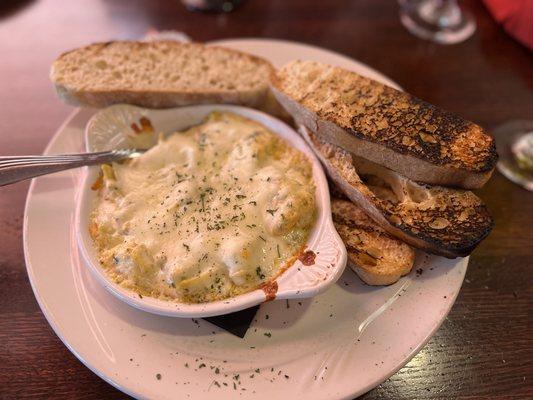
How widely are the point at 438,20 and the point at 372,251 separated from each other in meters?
1.92

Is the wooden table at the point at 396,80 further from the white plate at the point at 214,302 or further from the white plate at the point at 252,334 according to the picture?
the white plate at the point at 214,302

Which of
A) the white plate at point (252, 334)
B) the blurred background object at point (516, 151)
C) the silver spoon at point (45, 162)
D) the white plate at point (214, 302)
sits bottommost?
the blurred background object at point (516, 151)

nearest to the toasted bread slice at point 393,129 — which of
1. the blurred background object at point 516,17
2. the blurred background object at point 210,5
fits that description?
the blurred background object at point 210,5

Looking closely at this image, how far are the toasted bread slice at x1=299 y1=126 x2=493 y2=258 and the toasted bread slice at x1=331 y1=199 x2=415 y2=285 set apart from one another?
34 mm

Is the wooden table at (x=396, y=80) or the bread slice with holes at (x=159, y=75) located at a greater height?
the bread slice with holes at (x=159, y=75)

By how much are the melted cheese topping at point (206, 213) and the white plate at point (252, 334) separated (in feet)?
0.47

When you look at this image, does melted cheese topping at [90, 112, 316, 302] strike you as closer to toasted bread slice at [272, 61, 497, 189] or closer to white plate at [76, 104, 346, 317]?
white plate at [76, 104, 346, 317]

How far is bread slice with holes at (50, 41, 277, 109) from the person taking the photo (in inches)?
73.8

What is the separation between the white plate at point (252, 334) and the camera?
1.30m

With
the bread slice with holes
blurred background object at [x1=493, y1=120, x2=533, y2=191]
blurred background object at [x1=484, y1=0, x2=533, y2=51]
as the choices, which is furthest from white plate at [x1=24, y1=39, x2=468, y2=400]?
blurred background object at [x1=484, y1=0, x2=533, y2=51]

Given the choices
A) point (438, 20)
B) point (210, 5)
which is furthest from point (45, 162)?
point (438, 20)

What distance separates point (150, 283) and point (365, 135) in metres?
0.88

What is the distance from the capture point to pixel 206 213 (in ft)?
5.02

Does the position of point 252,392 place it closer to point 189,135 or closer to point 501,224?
point 189,135
